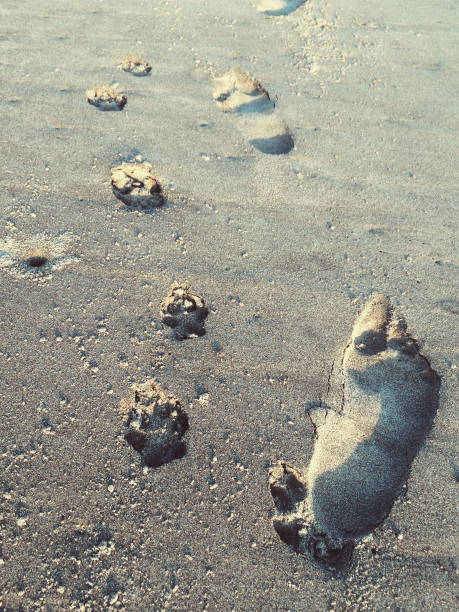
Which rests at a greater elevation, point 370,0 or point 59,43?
point 370,0

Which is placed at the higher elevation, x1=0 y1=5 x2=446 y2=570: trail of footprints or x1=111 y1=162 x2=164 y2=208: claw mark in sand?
x1=111 y1=162 x2=164 y2=208: claw mark in sand

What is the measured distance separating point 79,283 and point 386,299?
145 centimetres

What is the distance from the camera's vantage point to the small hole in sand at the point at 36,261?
191 centimetres

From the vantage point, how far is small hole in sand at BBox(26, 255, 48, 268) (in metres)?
1.91

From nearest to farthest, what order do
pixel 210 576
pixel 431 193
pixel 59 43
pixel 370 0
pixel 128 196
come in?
pixel 210 576 < pixel 128 196 < pixel 431 193 < pixel 59 43 < pixel 370 0

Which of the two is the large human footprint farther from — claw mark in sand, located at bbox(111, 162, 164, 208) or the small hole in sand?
the small hole in sand

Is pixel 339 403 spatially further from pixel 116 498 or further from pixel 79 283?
pixel 79 283

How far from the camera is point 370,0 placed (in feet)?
10.6

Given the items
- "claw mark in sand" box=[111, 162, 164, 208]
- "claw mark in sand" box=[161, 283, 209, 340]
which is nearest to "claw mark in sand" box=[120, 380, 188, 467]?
"claw mark in sand" box=[161, 283, 209, 340]

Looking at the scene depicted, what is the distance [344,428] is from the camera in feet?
5.41

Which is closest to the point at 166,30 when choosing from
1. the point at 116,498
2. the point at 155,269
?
the point at 155,269

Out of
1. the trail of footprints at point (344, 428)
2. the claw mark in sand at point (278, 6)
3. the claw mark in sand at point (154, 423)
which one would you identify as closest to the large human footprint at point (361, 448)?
the trail of footprints at point (344, 428)

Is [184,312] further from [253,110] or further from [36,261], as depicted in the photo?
[253,110]

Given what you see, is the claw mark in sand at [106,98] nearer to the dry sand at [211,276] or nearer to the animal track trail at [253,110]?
the dry sand at [211,276]
